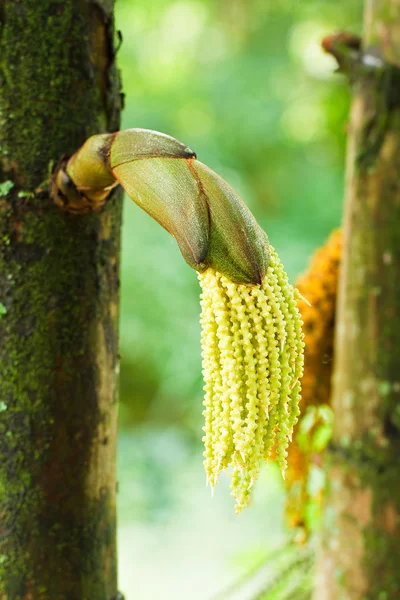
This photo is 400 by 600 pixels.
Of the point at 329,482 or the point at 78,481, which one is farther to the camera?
the point at 329,482

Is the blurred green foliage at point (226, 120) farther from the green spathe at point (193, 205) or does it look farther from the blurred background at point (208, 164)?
the green spathe at point (193, 205)

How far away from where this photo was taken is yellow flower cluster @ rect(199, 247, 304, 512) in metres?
0.45

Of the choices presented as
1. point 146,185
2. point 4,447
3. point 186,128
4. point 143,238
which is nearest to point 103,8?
point 146,185

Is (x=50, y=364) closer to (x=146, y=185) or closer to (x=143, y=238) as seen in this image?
(x=146, y=185)

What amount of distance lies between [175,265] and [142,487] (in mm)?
1316

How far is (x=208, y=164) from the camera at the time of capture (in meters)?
4.61

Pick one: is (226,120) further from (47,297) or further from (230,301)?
(230,301)

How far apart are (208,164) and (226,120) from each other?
13.4 inches

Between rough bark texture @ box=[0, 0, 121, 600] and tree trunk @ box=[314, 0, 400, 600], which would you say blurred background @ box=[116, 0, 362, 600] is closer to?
tree trunk @ box=[314, 0, 400, 600]

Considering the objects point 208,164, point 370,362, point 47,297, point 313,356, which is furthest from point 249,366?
point 208,164

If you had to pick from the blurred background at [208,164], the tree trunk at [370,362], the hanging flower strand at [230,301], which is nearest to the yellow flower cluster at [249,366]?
the hanging flower strand at [230,301]

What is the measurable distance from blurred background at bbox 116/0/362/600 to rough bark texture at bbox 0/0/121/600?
3.43 m

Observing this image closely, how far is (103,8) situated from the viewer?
0.61 m

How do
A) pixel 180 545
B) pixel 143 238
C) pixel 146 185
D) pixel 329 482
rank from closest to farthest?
pixel 146 185 → pixel 329 482 → pixel 180 545 → pixel 143 238
